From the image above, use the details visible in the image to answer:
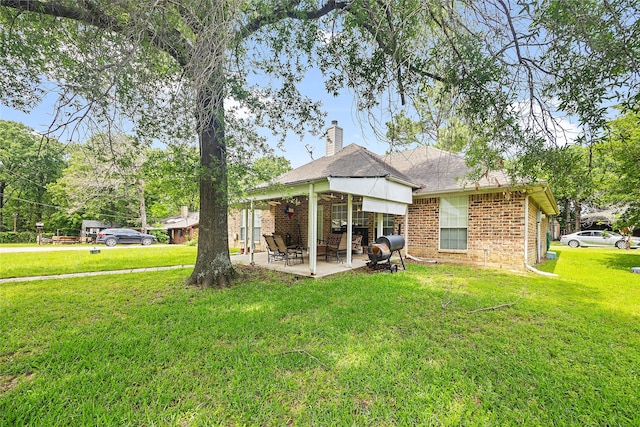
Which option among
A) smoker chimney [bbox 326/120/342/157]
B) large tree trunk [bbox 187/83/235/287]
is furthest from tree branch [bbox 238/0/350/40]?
smoker chimney [bbox 326/120/342/157]

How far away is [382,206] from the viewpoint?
909cm

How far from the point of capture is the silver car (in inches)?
829

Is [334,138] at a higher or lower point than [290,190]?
higher

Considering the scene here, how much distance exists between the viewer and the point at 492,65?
3621 millimetres

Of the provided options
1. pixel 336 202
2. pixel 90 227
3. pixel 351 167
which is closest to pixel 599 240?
pixel 336 202

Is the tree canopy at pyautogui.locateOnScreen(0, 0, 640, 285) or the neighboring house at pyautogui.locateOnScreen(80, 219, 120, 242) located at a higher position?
the tree canopy at pyautogui.locateOnScreen(0, 0, 640, 285)

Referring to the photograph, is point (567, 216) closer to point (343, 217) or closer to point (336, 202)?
point (343, 217)

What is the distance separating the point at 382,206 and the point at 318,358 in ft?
21.7

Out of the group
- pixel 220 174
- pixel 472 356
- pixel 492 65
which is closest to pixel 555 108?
pixel 492 65

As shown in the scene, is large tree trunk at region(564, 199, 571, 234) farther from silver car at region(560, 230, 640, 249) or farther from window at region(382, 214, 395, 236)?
window at region(382, 214, 395, 236)

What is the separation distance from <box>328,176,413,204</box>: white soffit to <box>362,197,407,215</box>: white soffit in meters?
0.13

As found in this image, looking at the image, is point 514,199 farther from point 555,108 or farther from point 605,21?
point 605,21

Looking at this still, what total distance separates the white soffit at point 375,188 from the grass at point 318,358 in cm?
304

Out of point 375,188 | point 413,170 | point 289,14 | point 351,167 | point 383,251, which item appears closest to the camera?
point 289,14
